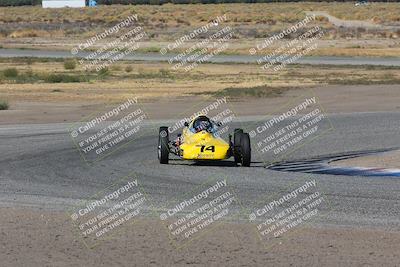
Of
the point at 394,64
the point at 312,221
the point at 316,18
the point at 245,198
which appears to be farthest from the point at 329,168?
the point at 316,18

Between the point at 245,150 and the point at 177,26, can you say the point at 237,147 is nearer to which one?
the point at 245,150

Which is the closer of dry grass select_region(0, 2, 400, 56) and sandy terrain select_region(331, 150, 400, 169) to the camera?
sandy terrain select_region(331, 150, 400, 169)

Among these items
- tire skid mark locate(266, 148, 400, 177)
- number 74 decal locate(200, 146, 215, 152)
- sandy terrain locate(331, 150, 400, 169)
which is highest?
number 74 decal locate(200, 146, 215, 152)

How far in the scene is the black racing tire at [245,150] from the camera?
66.0 feet

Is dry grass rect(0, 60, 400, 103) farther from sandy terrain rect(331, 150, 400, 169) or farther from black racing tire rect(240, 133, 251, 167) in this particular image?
black racing tire rect(240, 133, 251, 167)

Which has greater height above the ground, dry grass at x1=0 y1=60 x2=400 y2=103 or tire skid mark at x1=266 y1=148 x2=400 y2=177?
dry grass at x1=0 y1=60 x2=400 y2=103

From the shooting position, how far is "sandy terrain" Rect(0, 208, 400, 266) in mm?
11719

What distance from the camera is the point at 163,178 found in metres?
18.5

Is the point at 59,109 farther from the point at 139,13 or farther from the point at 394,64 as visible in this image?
the point at 139,13

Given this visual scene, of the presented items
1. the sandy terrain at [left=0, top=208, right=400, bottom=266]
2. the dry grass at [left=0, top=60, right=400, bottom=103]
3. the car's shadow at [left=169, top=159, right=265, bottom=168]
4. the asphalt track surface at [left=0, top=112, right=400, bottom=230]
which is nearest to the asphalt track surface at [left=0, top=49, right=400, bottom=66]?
the dry grass at [left=0, top=60, right=400, bottom=103]

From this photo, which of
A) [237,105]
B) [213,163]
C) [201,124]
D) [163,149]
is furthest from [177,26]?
[201,124]

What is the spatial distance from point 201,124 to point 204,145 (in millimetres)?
593

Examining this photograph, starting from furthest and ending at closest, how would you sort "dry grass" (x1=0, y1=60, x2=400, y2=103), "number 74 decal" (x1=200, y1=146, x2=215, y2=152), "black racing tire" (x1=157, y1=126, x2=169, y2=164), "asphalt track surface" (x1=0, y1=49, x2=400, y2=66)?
1. "asphalt track surface" (x1=0, y1=49, x2=400, y2=66)
2. "dry grass" (x1=0, y1=60, x2=400, y2=103)
3. "black racing tire" (x1=157, y1=126, x2=169, y2=164)
4. "number 74 decal" (x1=200, y1=146, x2=215, y2=152)

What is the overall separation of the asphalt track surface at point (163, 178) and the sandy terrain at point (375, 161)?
1.19 m
